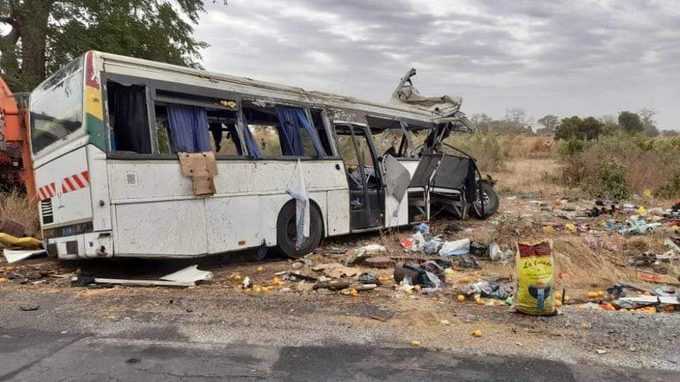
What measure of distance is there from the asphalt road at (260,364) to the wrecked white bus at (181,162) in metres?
1.97

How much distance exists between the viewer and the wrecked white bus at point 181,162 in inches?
227

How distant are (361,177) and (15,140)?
5.39m

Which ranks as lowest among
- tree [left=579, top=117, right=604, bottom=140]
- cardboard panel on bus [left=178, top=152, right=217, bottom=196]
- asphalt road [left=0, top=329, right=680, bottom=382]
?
asphalt road [left=0, top=329, right=680, bottom=382]

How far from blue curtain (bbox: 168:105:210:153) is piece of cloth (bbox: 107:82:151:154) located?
15.2 inches

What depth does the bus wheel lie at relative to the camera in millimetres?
7492

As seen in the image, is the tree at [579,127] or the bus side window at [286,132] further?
the tree at [579,127]

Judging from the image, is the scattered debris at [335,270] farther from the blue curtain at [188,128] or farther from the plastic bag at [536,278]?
the plastic bag at [536,278]

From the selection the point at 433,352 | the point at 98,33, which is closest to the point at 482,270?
the point at 433,352

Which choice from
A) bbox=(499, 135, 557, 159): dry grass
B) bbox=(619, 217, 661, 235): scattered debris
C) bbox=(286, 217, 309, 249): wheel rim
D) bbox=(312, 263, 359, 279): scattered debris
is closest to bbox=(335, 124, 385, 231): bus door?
bbox=(286, 217, 309, 249): wheel rim

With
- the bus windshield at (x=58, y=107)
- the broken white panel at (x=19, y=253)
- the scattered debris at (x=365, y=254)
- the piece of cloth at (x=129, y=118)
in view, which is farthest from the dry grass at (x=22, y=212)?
the scattered debris at (x=365, y=254)

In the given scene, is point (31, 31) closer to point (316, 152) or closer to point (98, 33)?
point (98, 33)

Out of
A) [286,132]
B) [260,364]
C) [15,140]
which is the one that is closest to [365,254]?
[286,132]

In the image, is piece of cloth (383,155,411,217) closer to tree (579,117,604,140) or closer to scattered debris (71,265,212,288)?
scattered debris (71,265,212,288)

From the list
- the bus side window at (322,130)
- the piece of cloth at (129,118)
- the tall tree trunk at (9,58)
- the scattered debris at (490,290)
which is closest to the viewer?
the scattered debris at (490,290)
